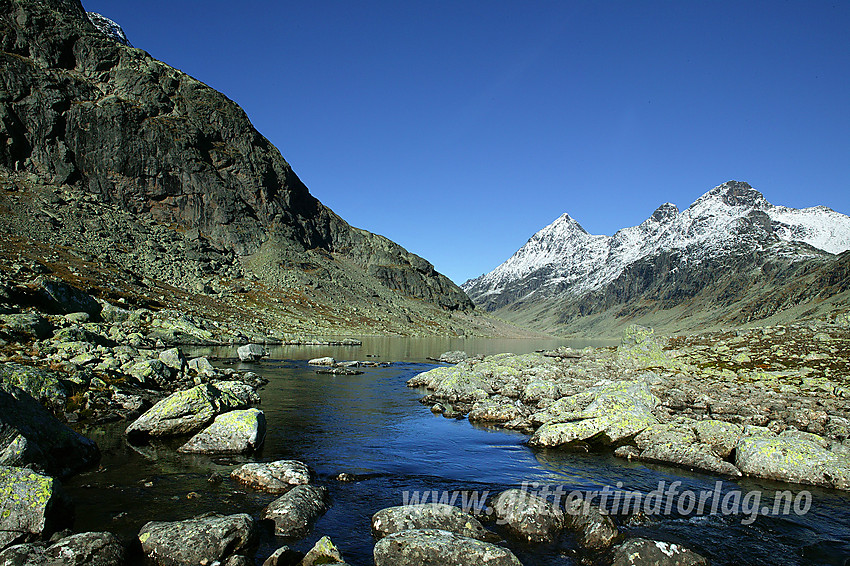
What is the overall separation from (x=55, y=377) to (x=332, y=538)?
19694mm

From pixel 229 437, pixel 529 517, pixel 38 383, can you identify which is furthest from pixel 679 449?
pixel 38 383

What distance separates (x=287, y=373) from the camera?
48.8 meters

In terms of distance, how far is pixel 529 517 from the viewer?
13219 millimetres

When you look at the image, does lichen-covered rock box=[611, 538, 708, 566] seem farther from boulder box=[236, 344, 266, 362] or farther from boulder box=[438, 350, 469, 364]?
boulder box=[438, 350, 469, 364]

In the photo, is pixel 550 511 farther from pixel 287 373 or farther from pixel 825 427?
pixel 287 373

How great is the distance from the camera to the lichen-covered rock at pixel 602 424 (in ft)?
74.7

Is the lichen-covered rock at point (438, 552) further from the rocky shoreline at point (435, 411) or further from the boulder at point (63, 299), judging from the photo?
the boulder at point (63, 299)

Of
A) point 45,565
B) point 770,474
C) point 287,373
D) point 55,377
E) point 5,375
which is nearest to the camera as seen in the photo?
point 45,565

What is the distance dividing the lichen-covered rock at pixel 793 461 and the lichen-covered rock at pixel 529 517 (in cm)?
1000

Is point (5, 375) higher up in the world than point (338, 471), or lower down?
higher up

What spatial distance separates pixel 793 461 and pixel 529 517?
1204 centimetres

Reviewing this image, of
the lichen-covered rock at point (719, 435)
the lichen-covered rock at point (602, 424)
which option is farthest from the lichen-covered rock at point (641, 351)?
the lichen-covered rock at point (719, 435)

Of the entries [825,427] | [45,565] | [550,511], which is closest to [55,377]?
[45,565]

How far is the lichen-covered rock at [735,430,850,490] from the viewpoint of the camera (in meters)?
17.3
